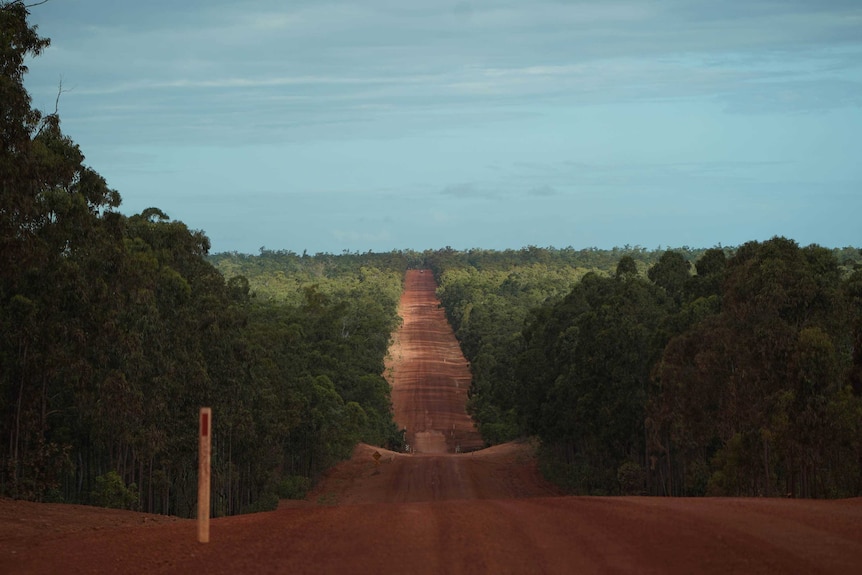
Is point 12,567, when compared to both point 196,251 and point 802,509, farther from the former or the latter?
point 196,251

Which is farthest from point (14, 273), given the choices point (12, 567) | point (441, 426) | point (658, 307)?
point (441, 426)

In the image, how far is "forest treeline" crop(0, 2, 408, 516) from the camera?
2478 cm

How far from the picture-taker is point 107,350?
3167cm

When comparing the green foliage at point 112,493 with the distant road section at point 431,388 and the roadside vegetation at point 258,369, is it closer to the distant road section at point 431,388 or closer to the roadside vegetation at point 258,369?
the roadside vegetation at point 258,369

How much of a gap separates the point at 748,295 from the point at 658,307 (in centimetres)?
1725

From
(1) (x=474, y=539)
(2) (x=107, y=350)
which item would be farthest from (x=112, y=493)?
(1) (x=474, y=539)

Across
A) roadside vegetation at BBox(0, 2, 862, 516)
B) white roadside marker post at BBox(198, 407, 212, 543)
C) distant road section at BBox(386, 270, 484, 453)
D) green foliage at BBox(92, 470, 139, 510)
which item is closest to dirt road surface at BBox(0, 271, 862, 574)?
white roadside marker post at BBox(198, 407, 212, 543)

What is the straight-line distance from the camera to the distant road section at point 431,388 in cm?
9562

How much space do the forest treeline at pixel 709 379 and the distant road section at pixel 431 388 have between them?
28.6 m

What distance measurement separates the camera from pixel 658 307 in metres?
52.2

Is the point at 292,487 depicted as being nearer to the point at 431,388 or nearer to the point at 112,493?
the point at 112,493

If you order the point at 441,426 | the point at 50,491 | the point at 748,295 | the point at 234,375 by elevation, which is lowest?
the point at 441,426

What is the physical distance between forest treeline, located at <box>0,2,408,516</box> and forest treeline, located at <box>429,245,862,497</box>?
15683 mm

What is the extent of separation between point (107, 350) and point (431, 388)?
9261 centimetres
